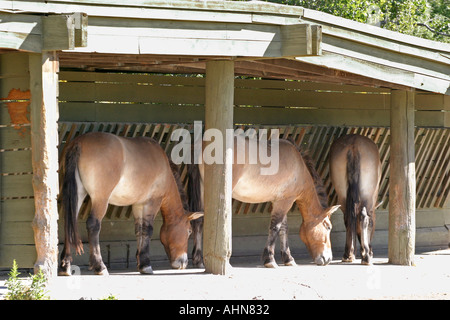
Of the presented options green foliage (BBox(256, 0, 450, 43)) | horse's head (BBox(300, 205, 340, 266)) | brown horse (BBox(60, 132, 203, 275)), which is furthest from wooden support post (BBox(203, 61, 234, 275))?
green foliage (BBox(256, 0, 450, 43))

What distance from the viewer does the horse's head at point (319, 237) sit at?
10523mm

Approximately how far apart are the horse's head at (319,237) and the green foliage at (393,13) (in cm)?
680

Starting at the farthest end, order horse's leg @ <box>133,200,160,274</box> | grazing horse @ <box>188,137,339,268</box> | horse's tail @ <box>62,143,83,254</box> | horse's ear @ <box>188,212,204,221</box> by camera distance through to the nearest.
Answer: grazing horse @ <box>188,137,339,268</box> → horse's ear @ <box>188,212,204,221</box> → horse's leg @ <box>133,200,160,274</box> → horse's tail @ <box>62,143,83,254</box>

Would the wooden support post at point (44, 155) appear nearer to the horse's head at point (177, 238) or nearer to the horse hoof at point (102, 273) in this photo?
the horse hoof at point (102, 273)

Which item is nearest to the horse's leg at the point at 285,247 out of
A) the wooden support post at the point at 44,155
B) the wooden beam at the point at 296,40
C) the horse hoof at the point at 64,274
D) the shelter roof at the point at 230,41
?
the shelter roof at the point at 230,41

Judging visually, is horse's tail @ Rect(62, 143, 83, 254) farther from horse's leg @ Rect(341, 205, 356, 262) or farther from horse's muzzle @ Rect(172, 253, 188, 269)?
horse's leg @ Rect(341, 205, 356, 262)

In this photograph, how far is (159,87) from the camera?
10.3 m

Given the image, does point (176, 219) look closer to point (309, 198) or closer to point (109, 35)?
point (309, 198)

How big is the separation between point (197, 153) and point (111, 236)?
1.41 meters

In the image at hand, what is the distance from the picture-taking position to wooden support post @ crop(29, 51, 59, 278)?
747 cm

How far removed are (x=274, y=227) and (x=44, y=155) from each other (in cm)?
365

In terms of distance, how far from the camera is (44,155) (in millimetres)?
7492

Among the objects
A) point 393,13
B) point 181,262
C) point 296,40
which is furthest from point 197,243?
point 393,13
